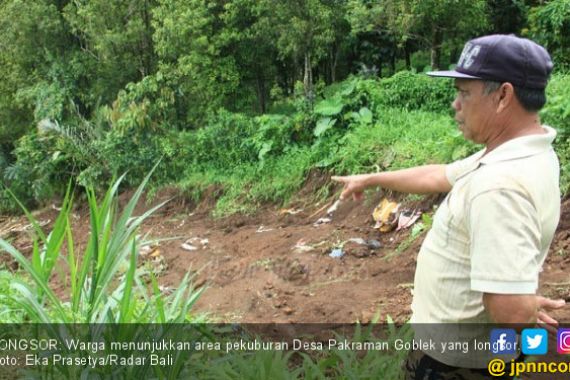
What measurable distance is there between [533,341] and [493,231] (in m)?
0.52

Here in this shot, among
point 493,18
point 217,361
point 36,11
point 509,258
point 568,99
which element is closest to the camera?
point 509,258

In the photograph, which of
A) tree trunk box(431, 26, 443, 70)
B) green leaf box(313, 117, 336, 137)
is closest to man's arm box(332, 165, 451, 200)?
green leaf box(313, 117, 336, 137)

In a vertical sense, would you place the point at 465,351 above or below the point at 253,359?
above

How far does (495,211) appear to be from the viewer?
1343 millimetres

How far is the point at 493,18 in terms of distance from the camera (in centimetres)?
1027

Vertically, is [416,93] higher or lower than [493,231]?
lower

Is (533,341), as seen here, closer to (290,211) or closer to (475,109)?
(475,109)

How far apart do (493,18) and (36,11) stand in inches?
338

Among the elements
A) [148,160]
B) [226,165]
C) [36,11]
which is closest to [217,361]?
[226,165]

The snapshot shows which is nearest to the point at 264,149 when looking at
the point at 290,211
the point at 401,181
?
the point at 290,211

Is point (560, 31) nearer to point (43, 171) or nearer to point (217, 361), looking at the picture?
point (217, 361)

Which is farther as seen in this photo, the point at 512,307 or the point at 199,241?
the point at 199,241

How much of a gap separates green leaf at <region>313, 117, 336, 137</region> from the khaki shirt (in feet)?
21.0

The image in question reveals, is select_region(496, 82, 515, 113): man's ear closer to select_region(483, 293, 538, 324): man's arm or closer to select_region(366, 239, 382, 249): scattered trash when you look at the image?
select_region(483, 293, 538, 324): man's arm
